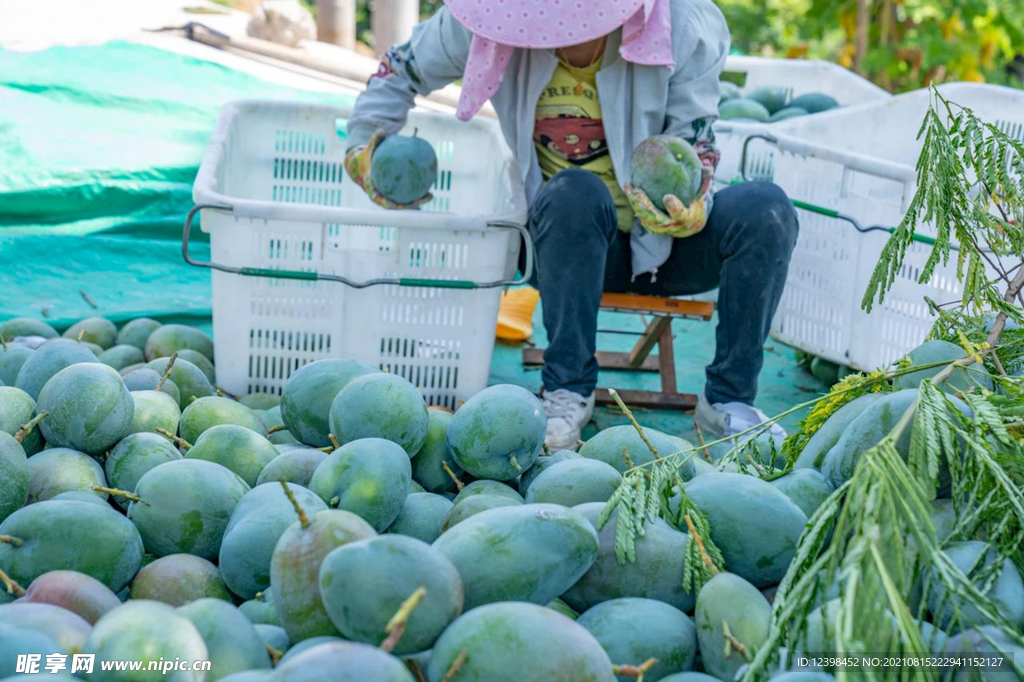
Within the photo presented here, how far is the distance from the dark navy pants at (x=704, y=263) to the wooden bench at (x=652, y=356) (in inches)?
6.5

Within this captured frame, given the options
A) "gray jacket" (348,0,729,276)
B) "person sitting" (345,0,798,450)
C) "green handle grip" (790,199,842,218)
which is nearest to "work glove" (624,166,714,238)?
"person sitting" (345,0,798,450)

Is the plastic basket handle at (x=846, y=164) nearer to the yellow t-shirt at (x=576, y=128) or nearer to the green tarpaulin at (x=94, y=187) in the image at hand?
the yellow t-shirt at (x=576, y=128)

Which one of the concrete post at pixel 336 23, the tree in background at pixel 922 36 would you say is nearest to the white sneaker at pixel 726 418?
the tree in background at pixel 922 36

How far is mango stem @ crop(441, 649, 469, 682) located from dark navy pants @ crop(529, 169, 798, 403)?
1662 mm

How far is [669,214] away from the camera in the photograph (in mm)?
2465

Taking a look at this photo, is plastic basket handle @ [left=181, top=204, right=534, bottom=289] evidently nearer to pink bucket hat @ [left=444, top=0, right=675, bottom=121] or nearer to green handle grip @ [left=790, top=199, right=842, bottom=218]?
pink bucket hat @ [left=444, top=0, right=675, bottom=121]

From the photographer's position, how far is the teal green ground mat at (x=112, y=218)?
124 inches

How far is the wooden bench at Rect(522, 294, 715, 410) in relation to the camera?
2781mm

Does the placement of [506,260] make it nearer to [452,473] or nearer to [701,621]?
[452,473]

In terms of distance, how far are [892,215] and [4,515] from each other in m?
2.33

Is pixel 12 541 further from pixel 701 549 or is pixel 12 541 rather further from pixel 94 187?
pixel 94 187

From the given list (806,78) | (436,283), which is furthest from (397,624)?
(806,78)

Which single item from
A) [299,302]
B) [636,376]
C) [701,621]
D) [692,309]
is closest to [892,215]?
[692,309]

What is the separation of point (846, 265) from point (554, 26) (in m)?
1.10
